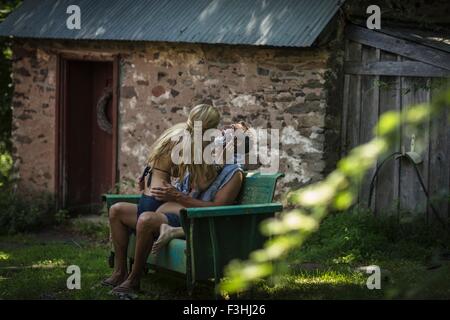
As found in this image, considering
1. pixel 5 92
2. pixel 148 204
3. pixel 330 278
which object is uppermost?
pixel 5 92

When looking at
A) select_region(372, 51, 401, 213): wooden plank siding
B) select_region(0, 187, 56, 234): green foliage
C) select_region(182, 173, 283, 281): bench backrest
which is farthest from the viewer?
select_region(0, 187, 56, 234): green foliage

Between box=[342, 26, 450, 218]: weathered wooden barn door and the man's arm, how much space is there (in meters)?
2.58

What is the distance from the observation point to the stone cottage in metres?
8.21

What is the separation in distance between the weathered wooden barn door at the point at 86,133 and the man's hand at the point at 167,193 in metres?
4.64

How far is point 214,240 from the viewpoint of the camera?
5277mm

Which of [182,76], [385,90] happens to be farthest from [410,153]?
[182,76]

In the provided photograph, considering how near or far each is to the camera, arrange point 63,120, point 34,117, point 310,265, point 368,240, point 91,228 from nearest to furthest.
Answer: point 310,265 → point 368,240 → point 91,228 → point 63,120 → point 34,117

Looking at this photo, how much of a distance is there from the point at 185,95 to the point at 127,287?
400 centimetres

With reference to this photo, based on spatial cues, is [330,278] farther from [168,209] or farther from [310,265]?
[168,209]

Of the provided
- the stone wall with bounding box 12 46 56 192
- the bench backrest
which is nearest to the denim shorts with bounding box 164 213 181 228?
the bench backrest

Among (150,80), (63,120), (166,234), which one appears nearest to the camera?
(166,234)

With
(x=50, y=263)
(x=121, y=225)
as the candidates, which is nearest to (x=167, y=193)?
(x=121, y=225)

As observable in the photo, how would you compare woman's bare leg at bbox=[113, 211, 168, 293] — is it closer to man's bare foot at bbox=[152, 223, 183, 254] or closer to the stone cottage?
man's bare foot at bbox=[152, 223, 183, 254]
